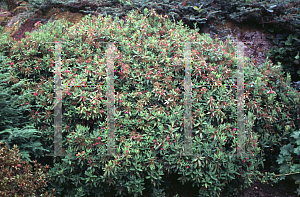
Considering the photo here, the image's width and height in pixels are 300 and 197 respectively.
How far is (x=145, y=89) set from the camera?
3.85 metres

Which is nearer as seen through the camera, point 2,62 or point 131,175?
point 131,175

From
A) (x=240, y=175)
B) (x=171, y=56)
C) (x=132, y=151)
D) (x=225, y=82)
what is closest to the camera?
(x=132, y=151)

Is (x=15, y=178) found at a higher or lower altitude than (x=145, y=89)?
lower

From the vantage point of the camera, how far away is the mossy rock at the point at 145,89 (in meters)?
3.46

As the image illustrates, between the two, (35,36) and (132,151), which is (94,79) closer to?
(132,151)

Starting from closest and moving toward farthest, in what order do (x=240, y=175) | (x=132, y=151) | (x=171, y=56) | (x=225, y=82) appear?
(x=132, y=151) → (x=240, y=175) → (x=225, y=82) → (x=171, y=56)

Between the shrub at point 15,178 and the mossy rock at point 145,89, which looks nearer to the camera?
the shrub at point 15,178

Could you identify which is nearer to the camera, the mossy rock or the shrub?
the shrub

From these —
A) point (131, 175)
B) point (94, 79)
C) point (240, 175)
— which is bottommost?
point (240, 175)

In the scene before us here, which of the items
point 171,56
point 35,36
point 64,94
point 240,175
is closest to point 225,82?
point 171,56

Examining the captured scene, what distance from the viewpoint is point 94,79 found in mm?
3736

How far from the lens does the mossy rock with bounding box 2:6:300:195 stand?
11.3 ft

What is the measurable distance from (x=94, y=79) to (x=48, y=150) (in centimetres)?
125

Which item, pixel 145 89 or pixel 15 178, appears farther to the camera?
pixel 145 89
